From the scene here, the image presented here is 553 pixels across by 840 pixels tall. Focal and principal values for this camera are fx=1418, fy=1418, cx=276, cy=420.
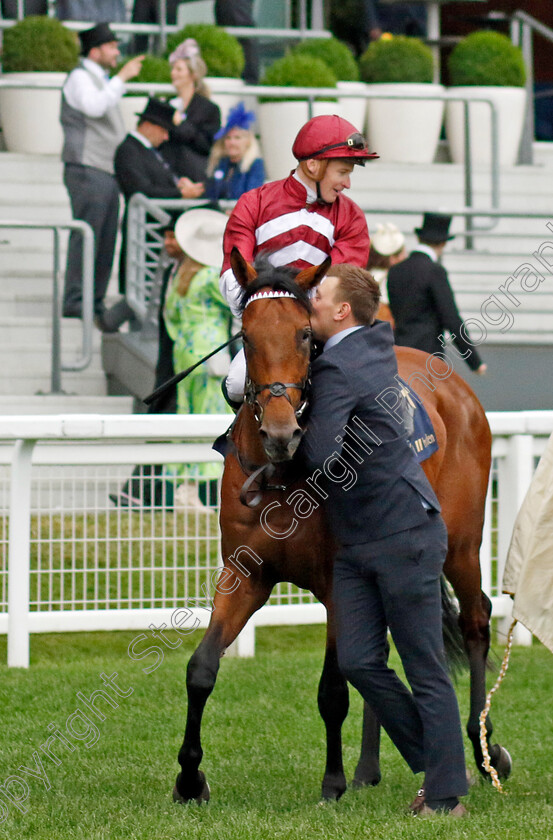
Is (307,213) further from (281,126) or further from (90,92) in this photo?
(281,126)

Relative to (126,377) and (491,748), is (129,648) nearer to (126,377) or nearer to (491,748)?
(491,748)

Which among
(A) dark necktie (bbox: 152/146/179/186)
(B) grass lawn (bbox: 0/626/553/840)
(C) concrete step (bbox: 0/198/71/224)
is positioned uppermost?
(A) dark necktie (bbox: 152/146/179/186)

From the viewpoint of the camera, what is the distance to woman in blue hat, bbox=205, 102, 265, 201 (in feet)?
33.0

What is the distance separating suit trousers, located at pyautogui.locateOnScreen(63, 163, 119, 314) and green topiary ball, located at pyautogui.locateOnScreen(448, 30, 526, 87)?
5287 mm

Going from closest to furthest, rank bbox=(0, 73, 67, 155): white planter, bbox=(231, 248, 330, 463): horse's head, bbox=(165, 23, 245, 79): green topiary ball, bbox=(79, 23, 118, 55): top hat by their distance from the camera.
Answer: bbox=(231, 248, 330, 463): horse's head
bbox=(79, 23, 118, 55): top hat
bbox=(0, 73, 67, 155): white planter
bbox=(165, 23, 245, 79): green topiary ball

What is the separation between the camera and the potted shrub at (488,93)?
14.4 meters

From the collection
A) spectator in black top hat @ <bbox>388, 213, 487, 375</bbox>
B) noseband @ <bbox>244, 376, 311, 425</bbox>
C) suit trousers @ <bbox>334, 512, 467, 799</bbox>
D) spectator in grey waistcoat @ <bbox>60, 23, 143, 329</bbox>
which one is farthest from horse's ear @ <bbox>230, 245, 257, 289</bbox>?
spectator in grey waistcoat @ <bbox>60, 23, 143, 329</bbox>

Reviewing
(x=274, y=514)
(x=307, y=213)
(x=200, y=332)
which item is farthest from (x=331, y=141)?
(x=200, y=332)

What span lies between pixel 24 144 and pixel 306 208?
351 inches

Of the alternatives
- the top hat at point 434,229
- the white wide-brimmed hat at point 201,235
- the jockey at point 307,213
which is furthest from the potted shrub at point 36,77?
the jockey at point 307,213

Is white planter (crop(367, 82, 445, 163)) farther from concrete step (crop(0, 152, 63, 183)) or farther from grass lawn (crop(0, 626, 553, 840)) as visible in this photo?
grass lawn (crop(0, 626, 553, 840))

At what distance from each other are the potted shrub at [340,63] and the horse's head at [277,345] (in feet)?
32.7

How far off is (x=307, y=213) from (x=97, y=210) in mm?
6220

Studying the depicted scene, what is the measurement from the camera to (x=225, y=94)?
41.8 feet
